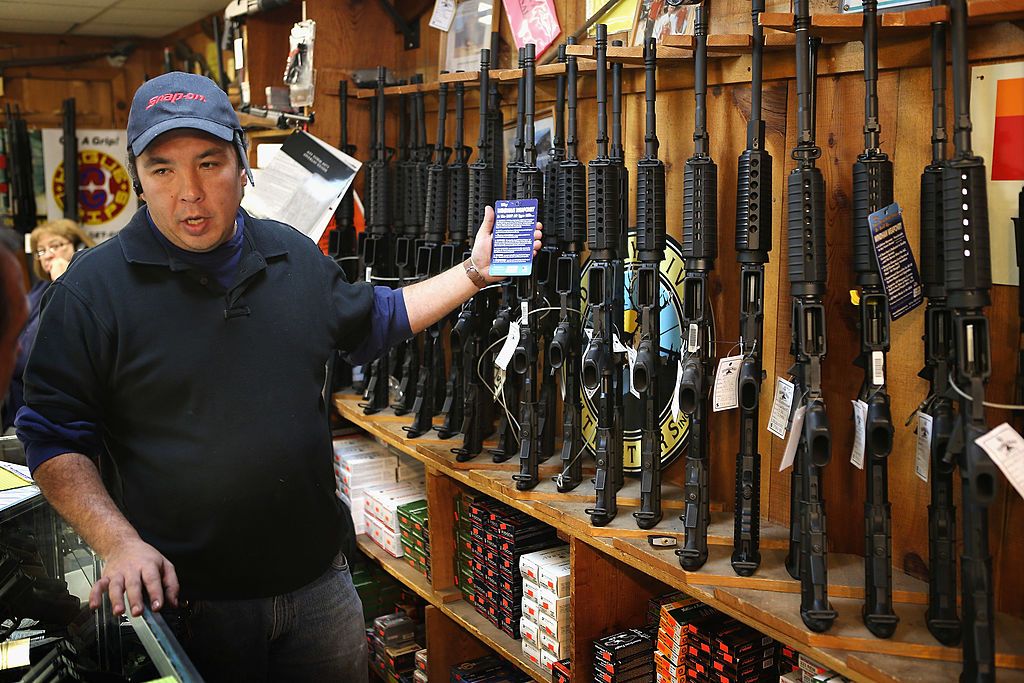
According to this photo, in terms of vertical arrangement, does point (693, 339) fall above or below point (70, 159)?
below

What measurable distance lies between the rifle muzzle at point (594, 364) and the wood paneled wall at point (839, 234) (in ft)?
0.97

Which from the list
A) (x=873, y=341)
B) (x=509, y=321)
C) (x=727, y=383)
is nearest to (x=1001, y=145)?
(x=873, y=341)

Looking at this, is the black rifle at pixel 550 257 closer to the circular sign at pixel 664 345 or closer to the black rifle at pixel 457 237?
the circular sign at pixel 664 345

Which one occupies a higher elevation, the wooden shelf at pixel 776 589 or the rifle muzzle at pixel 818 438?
the rifle muzzle at pixel 818 438

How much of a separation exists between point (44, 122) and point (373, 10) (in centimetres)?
339

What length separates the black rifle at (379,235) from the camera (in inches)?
127

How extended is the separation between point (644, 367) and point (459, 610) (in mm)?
1094

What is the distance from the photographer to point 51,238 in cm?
430

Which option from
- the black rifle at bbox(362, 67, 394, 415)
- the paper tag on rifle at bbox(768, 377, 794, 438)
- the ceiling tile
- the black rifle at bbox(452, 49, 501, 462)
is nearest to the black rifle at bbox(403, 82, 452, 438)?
the black rifle at bbox(452, 49, 501, 462)

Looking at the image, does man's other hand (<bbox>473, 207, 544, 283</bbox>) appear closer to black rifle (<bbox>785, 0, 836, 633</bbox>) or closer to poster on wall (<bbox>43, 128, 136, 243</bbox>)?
black rifle (<bbox>785, 0, 836, 633</bbox>)

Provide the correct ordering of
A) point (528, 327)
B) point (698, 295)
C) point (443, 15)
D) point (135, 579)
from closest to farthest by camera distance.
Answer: point (135, 579) → point (698, 295) → point (528, 327) → point (443, 15)

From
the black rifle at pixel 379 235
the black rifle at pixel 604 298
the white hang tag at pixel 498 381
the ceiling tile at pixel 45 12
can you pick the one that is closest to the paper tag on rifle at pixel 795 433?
the black rifle at pixel 604 298

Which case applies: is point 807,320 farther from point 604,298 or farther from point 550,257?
point 550,257

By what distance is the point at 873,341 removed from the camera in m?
1.67
